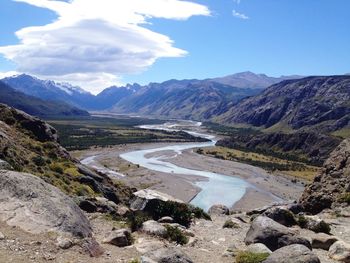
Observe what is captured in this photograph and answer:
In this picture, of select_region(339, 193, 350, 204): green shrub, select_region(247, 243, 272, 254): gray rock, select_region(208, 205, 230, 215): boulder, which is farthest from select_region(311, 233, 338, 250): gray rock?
select_region(208, 205, 230, 215): boulder

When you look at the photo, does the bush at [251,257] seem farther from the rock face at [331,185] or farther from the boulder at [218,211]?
the boulder at [218,211]

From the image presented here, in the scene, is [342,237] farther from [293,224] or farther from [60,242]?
[60,242]

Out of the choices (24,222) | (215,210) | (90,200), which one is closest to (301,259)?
(24,222)

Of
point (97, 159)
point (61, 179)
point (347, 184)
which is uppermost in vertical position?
point (347, 184)

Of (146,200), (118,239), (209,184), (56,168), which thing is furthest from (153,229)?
(209,184)

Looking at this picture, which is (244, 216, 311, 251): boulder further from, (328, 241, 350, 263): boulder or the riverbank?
the riverbank

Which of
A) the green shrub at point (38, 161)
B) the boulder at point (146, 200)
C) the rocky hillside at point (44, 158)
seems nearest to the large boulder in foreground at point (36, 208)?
the boulder at point (146, 200)
